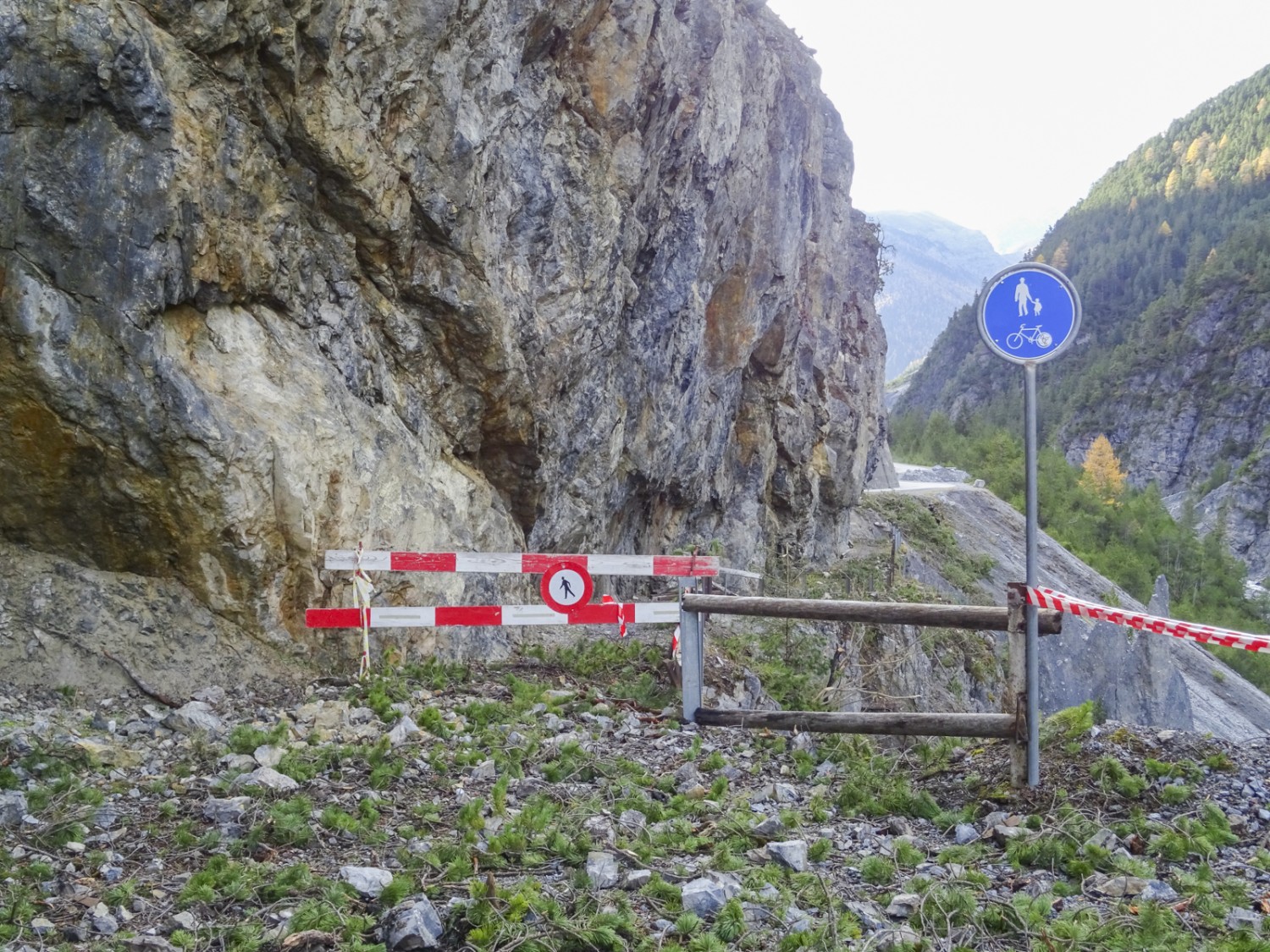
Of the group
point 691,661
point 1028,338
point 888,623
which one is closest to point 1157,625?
point 888,623

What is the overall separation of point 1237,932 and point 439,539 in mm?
7086

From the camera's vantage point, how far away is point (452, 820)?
189 inches

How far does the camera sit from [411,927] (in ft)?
11.4

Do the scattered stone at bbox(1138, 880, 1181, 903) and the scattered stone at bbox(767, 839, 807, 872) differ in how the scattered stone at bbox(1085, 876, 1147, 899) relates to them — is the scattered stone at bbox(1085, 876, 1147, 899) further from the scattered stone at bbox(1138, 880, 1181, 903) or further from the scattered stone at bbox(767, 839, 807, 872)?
the scattered stone at bbox(767, 839, 807, 872)

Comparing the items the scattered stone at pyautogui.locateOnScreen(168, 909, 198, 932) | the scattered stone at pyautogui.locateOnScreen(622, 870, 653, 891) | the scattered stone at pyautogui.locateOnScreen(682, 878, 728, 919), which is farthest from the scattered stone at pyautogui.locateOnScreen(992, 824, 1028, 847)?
the scattered stone at pyautogui.locateOnScreen(168, 909, 198, 932)

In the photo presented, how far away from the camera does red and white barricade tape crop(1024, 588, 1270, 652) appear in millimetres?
5422

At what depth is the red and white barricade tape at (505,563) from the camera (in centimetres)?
735

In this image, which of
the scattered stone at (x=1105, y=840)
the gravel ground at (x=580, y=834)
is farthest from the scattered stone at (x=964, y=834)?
the scattered stone at (x=1105, y=840)

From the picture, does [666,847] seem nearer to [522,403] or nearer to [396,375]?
[396,375]

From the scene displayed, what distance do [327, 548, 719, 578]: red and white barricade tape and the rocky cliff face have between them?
0.59 meters

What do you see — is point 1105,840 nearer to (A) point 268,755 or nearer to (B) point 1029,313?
(B) point 1029,313

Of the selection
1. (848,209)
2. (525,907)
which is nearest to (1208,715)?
(848,209)

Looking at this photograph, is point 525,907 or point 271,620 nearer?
point 525,907

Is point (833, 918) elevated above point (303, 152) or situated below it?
below
